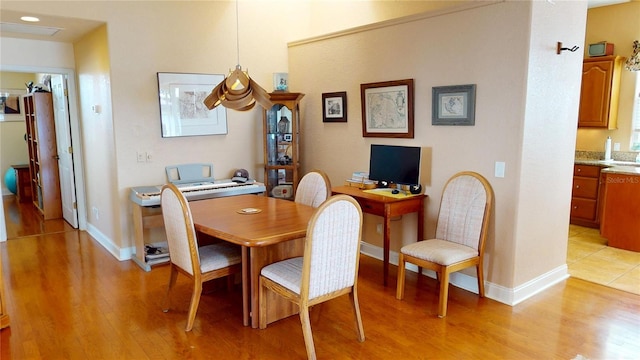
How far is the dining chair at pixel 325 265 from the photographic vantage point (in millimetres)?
2424

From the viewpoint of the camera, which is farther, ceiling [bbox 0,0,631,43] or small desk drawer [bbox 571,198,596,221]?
small desk drawer [bbox 571,198,596,221]

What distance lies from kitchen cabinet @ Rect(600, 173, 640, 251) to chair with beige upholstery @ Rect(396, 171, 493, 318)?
2363mm

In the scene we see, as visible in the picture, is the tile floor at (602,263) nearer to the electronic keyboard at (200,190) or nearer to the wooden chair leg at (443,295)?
the wooden chair leg at (443,295)

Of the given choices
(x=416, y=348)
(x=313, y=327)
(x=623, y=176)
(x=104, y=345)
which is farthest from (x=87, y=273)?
(x=623, y=176)

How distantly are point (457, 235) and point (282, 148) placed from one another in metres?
2.34

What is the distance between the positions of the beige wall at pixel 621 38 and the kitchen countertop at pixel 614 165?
1.00 ft

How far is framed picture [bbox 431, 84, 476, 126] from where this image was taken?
3465mm

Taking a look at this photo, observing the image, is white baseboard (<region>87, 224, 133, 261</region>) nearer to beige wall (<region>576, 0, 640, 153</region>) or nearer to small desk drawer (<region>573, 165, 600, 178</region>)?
small desk drawer (<region>573, 165, 600, 178</region>)

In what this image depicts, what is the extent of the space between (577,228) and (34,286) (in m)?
6.09

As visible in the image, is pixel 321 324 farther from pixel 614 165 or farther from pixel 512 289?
pixel 614 165

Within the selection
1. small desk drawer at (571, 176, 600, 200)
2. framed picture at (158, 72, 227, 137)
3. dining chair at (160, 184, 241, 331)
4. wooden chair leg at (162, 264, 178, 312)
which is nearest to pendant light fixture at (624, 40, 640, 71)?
small desk drawer at (571, 176, 600, 200)

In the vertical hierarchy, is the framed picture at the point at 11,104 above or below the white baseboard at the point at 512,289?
above

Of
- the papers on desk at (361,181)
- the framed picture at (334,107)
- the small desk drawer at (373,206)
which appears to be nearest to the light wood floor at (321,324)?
the small desk drawer at (373,206)

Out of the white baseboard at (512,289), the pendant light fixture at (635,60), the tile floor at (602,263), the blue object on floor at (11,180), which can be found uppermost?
the pendant light fixture at (635,60)
